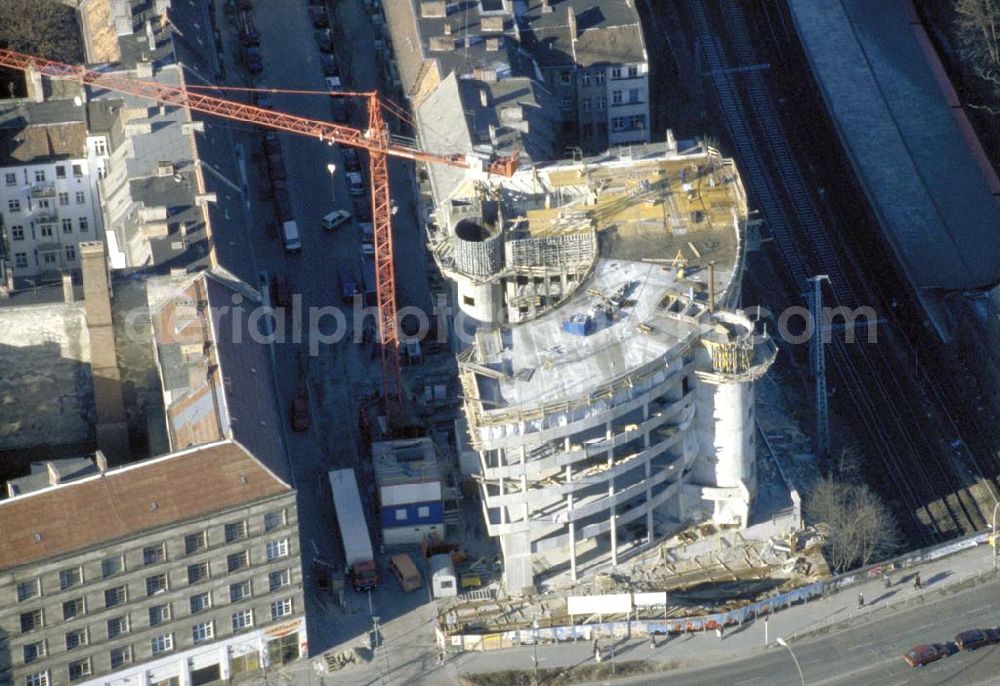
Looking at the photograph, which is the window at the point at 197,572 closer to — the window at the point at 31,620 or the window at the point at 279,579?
the window at the point at 279,579

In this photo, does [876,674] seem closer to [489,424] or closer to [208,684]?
[489,424]

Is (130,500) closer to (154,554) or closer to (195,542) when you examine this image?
(154,554)

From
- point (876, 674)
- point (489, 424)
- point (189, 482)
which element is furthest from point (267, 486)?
point (876, 674)

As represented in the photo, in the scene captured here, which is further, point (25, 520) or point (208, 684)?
point (208, 684)

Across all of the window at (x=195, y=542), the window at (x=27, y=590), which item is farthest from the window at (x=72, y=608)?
the window at (x=195, y=542)

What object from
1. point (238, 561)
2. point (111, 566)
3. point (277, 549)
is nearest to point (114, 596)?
point (111, 566)

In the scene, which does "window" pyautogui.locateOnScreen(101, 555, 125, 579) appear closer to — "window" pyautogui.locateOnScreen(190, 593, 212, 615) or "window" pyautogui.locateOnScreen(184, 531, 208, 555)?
"window" pyautogui.locateOnScreen(184, 531, 208, 555)
